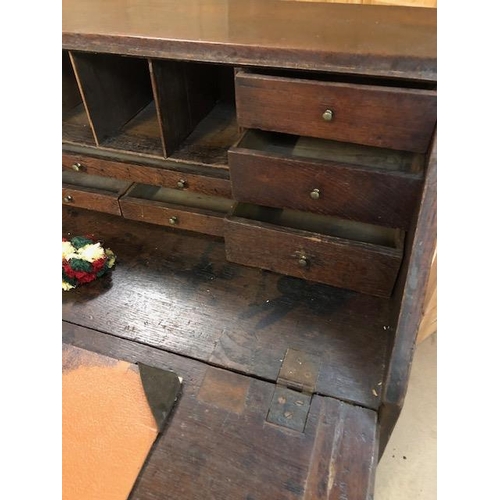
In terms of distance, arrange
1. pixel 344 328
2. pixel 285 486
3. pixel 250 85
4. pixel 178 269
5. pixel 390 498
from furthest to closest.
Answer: pixel 390 498, pixel 178 269, pixel 344 328, pixel 250 85, pixel 285 486

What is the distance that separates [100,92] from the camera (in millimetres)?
1021

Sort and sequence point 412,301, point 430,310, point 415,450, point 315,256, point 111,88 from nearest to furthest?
point 412,301 → point 315,256 → point 111,88 → point 415,450 → point 430,310

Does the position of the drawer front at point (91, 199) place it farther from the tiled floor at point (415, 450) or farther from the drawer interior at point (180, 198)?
the tiled floor at point (415, 450)

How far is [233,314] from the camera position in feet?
3.16

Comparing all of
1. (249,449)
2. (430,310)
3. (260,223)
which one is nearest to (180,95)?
(260,223)

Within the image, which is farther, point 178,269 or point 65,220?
point 65,220

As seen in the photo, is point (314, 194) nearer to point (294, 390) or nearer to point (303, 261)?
point (303, 261)

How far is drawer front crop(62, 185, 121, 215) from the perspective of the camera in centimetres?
116

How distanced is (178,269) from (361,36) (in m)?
0.62

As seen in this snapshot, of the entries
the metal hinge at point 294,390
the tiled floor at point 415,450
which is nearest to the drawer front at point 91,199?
the metal hinge at point 294,390

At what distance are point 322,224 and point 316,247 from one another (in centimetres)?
11

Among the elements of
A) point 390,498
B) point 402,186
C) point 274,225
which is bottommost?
point 390,498
